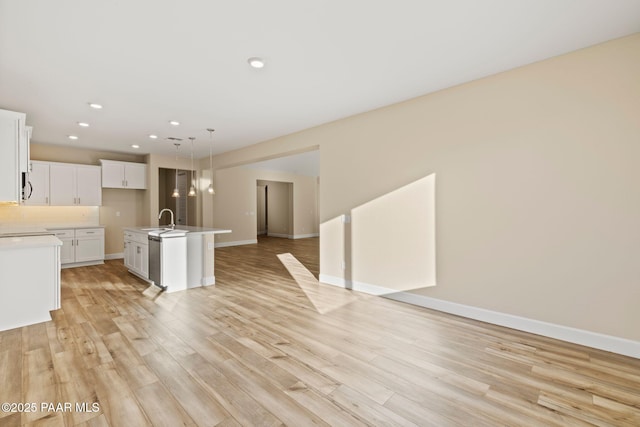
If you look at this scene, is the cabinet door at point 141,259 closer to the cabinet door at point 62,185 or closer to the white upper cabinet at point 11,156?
the white upper cabinet at point 11,156

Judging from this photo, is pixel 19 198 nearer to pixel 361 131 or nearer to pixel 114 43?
pixel 114 43

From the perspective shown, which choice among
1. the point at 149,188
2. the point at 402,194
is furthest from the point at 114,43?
the point at 149,188

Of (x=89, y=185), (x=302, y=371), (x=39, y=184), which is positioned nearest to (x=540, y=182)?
(x=302, y=371)

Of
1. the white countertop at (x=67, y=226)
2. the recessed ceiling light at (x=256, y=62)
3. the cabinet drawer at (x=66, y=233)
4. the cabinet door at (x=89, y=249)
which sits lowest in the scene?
the cabinet door at (x=89, y=249)

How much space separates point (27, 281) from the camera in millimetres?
3242

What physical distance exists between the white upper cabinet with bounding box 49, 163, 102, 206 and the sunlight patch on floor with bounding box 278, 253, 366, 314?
502cm

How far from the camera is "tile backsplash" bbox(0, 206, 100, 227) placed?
239 inches

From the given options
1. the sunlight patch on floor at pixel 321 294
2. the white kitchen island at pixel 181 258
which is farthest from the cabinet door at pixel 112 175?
the sunlight patch on floor at pixel 321 294

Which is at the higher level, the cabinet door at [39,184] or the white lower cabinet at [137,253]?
the cabinet door at [39,184]

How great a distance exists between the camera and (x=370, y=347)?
2676 mm

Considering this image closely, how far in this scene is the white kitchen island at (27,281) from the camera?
10.2ft

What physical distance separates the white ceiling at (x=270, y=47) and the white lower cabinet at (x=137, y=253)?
2165mm

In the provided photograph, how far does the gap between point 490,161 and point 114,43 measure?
3809mm

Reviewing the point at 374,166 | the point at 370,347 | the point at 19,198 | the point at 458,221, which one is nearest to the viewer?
the point at 370,347
